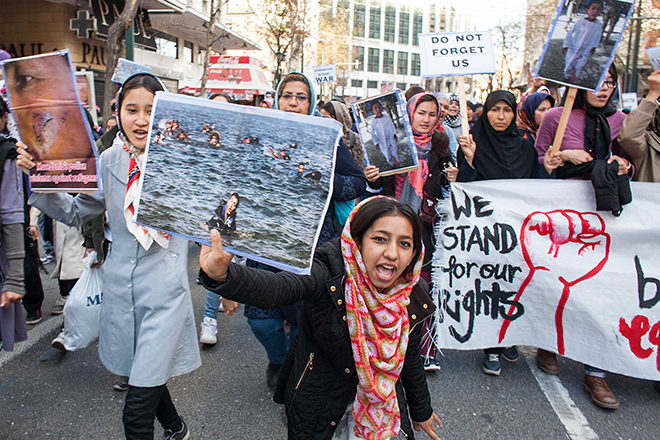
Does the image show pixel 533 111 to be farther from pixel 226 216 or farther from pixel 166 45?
pixel 166 45

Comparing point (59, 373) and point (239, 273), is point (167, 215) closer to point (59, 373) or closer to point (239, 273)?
point (239, 273)

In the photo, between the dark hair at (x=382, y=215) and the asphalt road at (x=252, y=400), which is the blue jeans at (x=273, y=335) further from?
the dark hair at (x=382, y=215)

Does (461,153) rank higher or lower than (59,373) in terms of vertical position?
higher

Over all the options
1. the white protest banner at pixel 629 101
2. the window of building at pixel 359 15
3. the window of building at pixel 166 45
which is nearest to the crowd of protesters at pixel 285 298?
the white protest banner at pixel 629 101

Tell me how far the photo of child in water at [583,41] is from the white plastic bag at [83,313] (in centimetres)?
327

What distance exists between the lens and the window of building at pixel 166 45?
75.6 feet

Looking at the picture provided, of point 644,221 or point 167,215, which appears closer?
point 167,215

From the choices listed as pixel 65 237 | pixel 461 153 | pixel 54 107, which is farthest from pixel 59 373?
pixel 461 153

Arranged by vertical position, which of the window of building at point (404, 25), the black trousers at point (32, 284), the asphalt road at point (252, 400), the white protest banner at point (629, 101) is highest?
the window of building at point (404, 25)

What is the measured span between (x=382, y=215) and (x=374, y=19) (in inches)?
3990

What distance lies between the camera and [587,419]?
10.5 ft

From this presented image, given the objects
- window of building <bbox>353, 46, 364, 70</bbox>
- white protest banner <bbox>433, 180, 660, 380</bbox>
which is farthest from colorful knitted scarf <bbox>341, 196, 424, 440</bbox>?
window of building <bbox>353, 46, 364, 70</bbox>

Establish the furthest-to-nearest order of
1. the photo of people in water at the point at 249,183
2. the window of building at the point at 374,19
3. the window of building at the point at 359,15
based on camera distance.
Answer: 1. the window of building at the point at 374,19
2. the window of building at the point at 359,15
3. the photo of people in water at the point at 249,183

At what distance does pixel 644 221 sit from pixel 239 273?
3099mm
